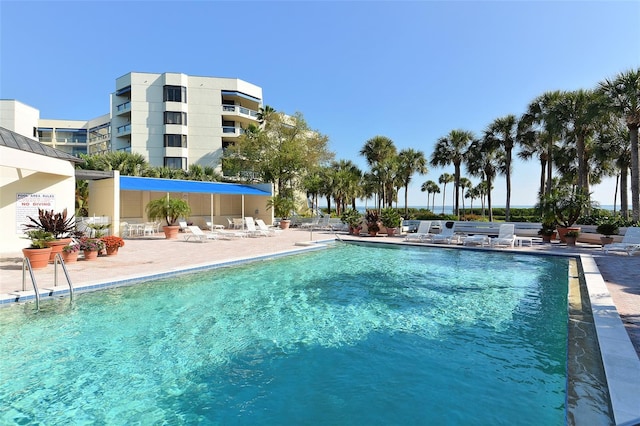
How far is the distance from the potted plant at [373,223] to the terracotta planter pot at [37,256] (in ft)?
47.6

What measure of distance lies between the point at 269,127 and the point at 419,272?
85.4 feet

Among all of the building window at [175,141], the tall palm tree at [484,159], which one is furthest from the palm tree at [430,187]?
the building window at [175,141]

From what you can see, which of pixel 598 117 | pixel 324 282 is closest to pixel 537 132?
pixel 598 117

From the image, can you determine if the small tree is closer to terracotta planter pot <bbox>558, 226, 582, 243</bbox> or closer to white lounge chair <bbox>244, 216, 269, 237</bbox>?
white lounge chair <bbox>244, 216, 269, 237</bbox>

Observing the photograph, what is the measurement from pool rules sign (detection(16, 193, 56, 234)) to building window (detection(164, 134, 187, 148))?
2532 cm

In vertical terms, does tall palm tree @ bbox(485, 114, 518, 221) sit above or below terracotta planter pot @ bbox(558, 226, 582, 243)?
above

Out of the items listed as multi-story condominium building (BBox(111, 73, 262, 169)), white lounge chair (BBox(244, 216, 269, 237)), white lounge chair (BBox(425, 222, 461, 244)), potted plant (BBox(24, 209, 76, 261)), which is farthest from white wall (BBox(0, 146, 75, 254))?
multi-story condominium building (BBox(111, 73, 262, 169))

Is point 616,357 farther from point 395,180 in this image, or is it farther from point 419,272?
point 395,180

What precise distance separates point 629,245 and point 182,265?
1512cm

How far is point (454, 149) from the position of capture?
33531 millimetres

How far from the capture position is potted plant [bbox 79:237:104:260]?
36.0 ft

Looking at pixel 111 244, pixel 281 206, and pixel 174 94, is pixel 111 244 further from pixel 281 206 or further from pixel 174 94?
pixel 174 94

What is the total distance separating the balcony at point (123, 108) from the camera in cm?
3722

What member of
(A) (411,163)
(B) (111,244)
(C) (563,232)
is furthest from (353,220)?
(A) (411,163)
